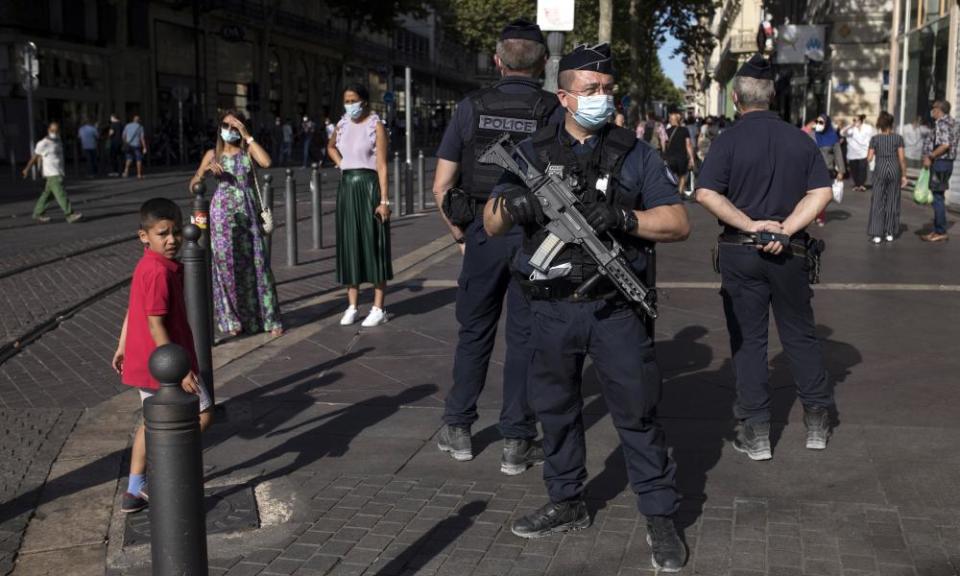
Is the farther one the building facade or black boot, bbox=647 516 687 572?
the building facade

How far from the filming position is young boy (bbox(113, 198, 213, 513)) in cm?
417

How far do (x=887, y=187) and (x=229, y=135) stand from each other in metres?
8.96

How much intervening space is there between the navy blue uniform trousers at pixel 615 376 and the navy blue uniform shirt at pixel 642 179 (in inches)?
9.7

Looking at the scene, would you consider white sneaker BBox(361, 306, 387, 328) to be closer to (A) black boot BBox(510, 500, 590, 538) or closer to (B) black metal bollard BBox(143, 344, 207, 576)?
(A) black boot BBox(510, 500, 590, 538)

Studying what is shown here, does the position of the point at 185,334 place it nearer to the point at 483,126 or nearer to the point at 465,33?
the point at 483,126

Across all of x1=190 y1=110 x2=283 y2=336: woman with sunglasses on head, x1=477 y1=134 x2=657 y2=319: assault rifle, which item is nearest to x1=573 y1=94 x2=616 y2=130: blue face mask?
x1=477 y1=134 x2=657 y2=319: assault rifle

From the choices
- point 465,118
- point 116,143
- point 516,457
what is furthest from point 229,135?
point 116,143

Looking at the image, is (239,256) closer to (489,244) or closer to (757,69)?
(489,244)

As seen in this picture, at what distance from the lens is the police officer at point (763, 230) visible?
5.00 metres

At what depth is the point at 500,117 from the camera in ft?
15.4

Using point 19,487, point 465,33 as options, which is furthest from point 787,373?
point 465,33

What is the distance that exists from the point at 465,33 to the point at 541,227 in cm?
4954

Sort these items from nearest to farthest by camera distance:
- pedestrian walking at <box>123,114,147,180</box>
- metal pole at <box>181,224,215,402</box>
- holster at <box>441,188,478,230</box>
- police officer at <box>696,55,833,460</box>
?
holster at <box>441,188,478,230</box> → police officer at <box>696,55,833,460</box> → metal pole at <box>181,224,215,402</box> → pedestrian walking at <box>123,114,147,180</box>

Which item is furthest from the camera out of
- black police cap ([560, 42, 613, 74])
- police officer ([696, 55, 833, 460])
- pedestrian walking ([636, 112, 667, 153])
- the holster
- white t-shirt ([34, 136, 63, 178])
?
pedestrian walking ([636, 112, 667, 153])
